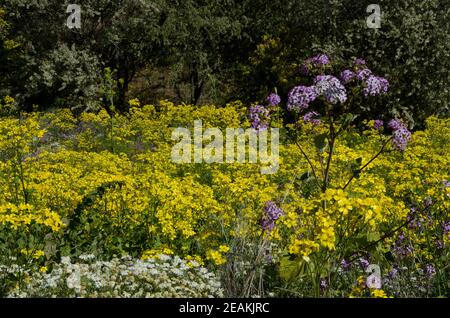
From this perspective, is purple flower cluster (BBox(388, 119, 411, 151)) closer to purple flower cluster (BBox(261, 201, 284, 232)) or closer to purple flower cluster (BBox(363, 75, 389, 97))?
purple flower cluster (BBox(363, 75, 389, 97))

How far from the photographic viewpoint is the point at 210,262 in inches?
193

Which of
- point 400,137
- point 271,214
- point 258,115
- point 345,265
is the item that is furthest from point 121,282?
point 400,137

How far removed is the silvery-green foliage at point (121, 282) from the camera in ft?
13.1

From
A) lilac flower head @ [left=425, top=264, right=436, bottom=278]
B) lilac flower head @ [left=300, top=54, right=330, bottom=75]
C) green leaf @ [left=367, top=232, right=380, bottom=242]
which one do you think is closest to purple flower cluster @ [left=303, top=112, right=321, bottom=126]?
lilac flower head @ [left=300, top=54, right=330, bottom=75]

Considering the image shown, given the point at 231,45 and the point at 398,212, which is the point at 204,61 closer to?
the point at 231,45

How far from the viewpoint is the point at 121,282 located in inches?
164

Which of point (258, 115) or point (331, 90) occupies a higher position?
point (331, 90)

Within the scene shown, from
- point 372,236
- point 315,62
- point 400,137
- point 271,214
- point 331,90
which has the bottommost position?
point 372,236

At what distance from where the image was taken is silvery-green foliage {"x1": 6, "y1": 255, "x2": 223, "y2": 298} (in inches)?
157

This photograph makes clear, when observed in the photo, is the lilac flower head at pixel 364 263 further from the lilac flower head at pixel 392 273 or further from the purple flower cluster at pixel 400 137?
the purple flower cluster at pixel 400 137

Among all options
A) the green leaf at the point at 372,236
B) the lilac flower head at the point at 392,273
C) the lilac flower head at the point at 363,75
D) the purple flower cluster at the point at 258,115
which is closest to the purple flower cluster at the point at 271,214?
the green leaf at the point at 372,236

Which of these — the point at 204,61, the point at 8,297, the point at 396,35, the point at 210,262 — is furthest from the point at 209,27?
the point at 8,297

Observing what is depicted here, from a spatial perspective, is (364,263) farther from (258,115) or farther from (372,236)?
(258,115)

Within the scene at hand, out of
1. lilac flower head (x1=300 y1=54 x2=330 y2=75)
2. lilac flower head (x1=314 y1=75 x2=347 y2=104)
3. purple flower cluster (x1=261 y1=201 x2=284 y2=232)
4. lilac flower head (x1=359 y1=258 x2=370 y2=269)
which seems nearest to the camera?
lilac flower head (x1=314 y1=75 x2=347 y2=104)
